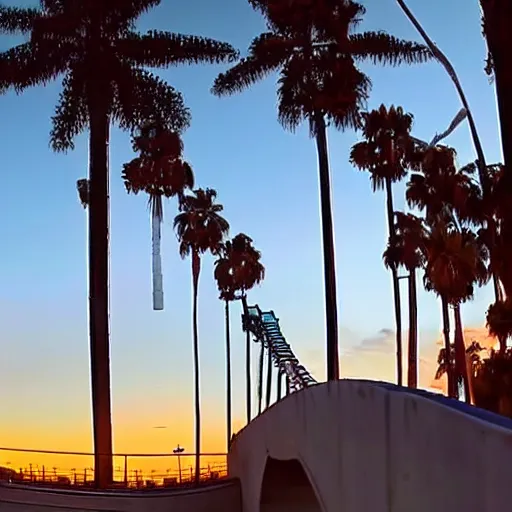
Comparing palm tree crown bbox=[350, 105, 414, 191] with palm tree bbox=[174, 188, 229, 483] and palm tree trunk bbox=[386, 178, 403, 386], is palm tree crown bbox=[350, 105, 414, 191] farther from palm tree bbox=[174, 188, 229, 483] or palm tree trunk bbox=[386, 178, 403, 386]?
palm tree bbox=[174, 188, 229, 483]

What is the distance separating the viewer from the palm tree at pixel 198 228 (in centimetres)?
3609

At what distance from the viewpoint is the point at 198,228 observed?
3634 cm

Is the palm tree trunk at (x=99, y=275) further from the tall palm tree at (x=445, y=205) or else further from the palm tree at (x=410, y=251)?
the palm tree at (x=410, y=251)

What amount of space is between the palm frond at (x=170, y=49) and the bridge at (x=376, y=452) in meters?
13.0

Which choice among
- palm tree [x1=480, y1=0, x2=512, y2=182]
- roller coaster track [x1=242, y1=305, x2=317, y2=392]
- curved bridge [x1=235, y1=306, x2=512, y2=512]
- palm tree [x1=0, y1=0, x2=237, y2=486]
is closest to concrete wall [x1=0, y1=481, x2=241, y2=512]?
palm tree [x1=0, y1=0, x2=237, y2=486]

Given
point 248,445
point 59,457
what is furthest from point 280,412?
point 59,457

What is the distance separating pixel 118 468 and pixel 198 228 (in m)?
16.1

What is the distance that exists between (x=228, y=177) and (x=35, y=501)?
16851mm

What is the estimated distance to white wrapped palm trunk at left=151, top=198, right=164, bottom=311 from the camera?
1111 inches

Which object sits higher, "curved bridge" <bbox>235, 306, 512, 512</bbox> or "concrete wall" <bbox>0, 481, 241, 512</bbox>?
"curved bridge" <bbox>235, 306, 512, 512</bbox>

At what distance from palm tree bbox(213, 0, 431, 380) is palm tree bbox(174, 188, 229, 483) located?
11240 mm

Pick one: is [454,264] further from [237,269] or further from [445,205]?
[237,269]

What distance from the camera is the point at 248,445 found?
17406 millimetres

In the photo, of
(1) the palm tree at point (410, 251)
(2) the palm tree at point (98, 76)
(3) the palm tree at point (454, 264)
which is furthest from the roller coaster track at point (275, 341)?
(2) the palm tree at point (98, 76)
